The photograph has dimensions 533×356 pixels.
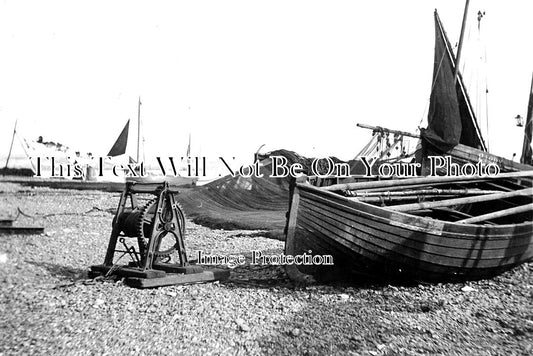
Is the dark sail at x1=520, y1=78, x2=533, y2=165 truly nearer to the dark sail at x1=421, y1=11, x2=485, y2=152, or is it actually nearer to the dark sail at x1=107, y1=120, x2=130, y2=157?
the dark sail at x1=421, y1=11, x2=485, y2=152

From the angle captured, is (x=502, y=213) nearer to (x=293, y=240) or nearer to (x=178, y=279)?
(x=293, y=240)

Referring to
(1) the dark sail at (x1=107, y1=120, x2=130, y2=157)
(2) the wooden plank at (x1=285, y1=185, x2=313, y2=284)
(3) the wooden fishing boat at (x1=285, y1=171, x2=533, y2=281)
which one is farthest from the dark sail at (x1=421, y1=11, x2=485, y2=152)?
(1) the dark sail at (x1=107, y1=120, x2=130, y2=157)

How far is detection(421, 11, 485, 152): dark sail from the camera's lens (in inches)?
490

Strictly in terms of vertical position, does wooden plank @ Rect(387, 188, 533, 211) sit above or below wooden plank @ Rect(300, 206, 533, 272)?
above

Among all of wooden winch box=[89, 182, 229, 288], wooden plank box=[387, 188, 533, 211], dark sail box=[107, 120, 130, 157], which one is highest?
wooden plank box=[387, 188, 533, 211]

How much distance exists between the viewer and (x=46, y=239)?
12.3 metres

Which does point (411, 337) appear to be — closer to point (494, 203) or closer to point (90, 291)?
point (90, 291)

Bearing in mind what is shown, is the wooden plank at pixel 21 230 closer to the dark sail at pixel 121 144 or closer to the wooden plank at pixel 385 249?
the wooden plank at pixel 385 249

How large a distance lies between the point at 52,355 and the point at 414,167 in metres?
9.24

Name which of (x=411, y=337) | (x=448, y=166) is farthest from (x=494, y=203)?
(x=411, y=337)

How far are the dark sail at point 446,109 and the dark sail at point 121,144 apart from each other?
109ft

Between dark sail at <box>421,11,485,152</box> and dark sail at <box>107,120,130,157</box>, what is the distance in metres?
33.1

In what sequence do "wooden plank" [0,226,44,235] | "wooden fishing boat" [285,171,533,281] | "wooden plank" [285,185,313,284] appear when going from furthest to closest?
1. "wooden plank" [0,226,44,235]
2. "wooden plank" [285,185,313,284]
3. "wooden fishing boat" [285,171,533,281]

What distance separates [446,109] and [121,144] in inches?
1394
